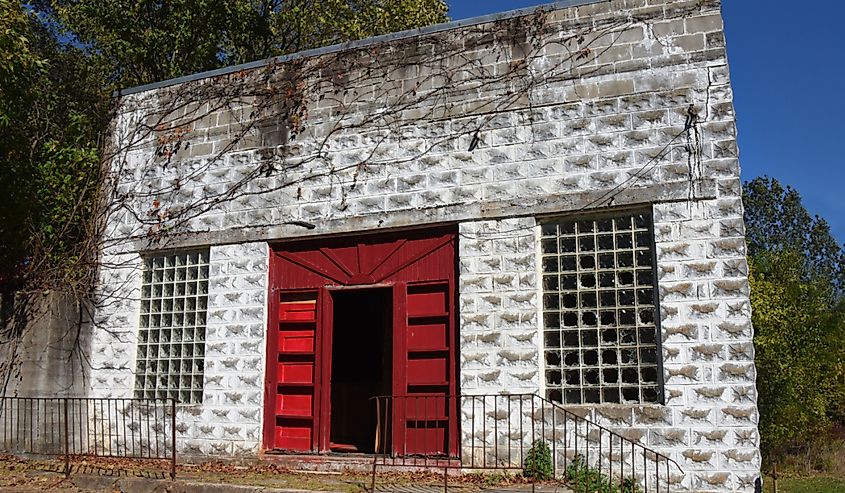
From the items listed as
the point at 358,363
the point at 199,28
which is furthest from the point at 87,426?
the point at 199,28

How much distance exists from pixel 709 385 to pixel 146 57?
592 inches

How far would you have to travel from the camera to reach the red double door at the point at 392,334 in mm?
9703

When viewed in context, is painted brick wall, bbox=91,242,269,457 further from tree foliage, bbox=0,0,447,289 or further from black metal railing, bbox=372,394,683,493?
tree foliage, bbox=0,0,447,289

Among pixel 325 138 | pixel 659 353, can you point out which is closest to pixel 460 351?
pixel 659 353

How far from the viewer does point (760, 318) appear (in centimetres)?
2181

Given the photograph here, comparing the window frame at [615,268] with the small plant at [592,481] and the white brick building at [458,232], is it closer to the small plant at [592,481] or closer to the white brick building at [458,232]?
the white brick building at [458,232]

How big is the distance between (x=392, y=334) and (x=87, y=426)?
4.89 meters

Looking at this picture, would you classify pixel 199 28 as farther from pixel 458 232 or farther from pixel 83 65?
pixel 458 232

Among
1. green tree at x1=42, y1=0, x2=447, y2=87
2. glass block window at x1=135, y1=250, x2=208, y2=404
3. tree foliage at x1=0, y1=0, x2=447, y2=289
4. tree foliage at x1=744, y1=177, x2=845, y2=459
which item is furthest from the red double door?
tree foliage at x1=744, y1=177, x2=845, y2=459

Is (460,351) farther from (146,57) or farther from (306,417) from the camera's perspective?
(146,57)

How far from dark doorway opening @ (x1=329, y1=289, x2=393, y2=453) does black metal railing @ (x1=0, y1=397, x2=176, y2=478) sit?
3.31m

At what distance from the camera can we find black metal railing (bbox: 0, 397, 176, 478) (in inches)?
440

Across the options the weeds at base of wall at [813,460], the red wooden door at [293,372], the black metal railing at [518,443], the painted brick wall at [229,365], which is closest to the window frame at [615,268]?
the black metal railing at [518,443]

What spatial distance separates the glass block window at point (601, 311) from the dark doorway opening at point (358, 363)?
4785mm
